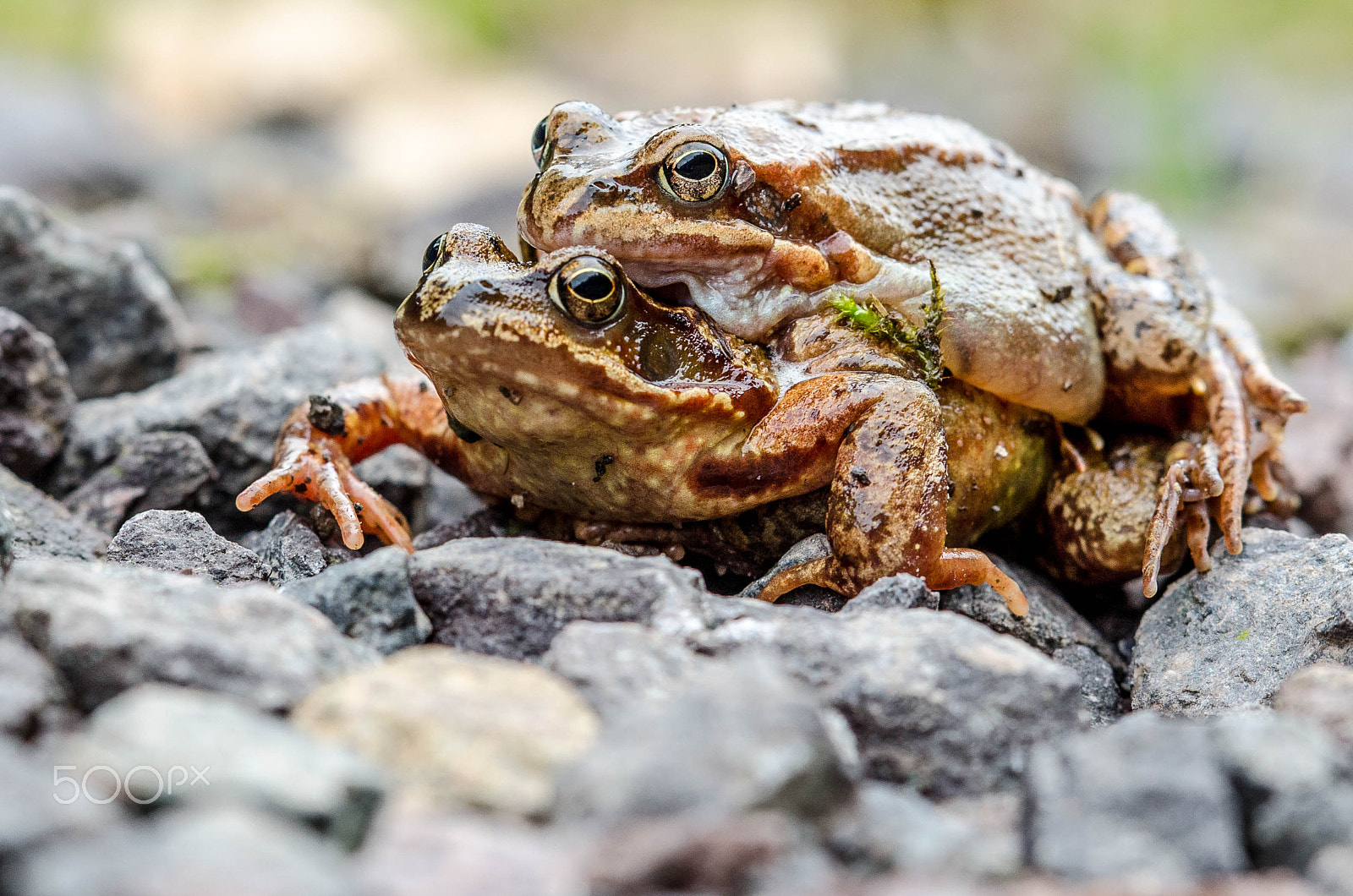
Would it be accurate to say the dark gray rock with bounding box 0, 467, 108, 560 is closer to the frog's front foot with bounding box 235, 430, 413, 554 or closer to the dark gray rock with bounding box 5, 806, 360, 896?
the frog's front foot with bounding box 235, 430, 413, 554

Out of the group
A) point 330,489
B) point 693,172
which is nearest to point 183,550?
point 330,489

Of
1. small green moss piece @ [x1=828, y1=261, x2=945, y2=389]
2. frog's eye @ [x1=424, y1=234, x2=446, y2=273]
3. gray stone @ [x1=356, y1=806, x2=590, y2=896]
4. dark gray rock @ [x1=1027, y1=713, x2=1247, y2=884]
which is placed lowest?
gray stone @ [x1=356, y1=806, x2=590, y2=896]

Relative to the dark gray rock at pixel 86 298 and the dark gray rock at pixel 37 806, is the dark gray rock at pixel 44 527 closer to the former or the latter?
the dark gray rock at pixel 86 298

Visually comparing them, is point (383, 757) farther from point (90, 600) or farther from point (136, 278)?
point (136, 278)

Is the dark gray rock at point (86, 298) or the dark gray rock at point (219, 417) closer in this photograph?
the dark gray rock at point (219, 417)

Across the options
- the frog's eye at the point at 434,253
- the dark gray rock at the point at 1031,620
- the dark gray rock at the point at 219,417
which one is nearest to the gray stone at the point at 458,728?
the frog's eye at the point at 434,253

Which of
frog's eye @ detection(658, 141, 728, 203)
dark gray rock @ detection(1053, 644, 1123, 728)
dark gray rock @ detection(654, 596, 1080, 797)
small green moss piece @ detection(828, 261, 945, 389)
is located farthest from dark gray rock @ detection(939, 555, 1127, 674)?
frog's eye @ detection(658, 141, 728, 203)

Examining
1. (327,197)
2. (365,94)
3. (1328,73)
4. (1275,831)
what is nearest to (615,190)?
(1275,831)
